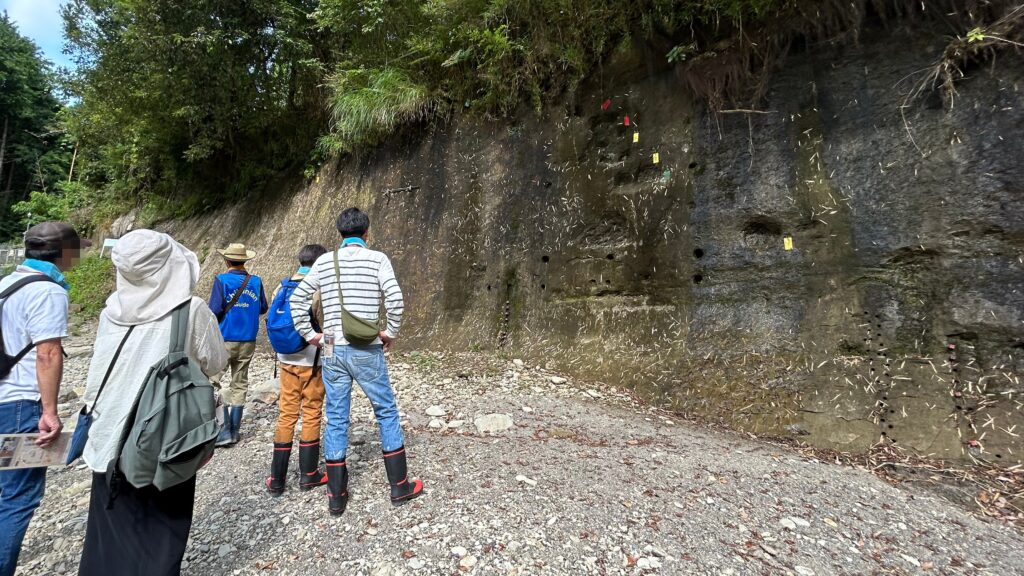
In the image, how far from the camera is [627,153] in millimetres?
6410

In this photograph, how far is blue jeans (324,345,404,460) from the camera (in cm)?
299

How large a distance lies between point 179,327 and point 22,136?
45.3m

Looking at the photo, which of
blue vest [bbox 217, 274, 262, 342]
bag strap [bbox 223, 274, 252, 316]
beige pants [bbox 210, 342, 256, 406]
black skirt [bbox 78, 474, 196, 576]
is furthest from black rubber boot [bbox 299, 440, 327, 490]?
bag strap [bbox 223, 274, 252, 316]

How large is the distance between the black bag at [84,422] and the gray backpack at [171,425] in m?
0.19

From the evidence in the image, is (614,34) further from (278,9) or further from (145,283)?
(278,9)

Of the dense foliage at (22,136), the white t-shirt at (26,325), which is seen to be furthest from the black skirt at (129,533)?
the dense foliage at (22,136)

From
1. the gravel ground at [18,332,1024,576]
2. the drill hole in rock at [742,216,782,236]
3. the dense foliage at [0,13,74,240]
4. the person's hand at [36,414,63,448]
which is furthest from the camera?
the dense foliage at [0,13,74,240]

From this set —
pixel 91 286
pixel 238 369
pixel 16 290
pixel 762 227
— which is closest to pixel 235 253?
pixel 238 369

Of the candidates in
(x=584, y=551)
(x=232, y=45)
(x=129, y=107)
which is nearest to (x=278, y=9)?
(x=232, y=45)

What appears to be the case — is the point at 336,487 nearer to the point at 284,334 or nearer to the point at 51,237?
the point at 284,334

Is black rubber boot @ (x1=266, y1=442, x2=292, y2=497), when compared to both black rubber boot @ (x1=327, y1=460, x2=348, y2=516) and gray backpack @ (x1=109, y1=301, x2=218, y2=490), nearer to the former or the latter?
black rubber boot @ (x1=327, y1=460, x2=348, y2=516)

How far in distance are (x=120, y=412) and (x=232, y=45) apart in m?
11.3

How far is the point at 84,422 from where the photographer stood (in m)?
2.02

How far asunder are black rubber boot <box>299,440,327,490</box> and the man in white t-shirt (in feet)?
4.37
